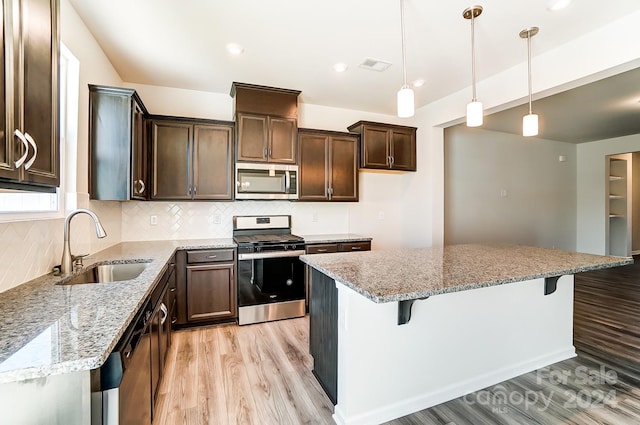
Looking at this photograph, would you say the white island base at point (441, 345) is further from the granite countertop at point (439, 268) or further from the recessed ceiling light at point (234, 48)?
the recessed ceiling light at point (234, 48)

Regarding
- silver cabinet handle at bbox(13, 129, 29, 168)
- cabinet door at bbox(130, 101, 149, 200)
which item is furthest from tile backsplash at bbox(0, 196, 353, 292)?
silver cabinet handle at bbox(13, 129, 29, 168)

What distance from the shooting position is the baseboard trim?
1766mm

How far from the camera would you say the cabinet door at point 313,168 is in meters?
3.72

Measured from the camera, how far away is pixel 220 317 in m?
3.18

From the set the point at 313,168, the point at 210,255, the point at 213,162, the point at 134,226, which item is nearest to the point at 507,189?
the point at 313,168

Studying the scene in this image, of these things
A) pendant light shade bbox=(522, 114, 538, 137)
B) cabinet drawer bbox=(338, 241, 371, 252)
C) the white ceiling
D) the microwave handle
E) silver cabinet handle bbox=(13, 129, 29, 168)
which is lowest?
cabinet drawer bbox=(338, 241, 371, 252)

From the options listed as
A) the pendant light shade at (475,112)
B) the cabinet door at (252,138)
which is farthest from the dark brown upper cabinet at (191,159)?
the pendant light shade at (475,112)

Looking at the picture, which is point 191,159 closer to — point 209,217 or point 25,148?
point 209,217

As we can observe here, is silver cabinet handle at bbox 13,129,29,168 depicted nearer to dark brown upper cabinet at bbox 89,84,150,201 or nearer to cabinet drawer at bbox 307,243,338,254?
dark brown upper cabinet at bbox 89,84,150,201

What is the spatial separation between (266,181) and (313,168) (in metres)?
0.62

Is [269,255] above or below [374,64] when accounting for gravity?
below

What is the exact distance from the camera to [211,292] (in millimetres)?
3145

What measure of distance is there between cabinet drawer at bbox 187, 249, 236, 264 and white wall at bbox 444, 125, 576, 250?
3573 millimetres

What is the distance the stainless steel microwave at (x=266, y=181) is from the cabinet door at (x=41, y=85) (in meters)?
2.16
